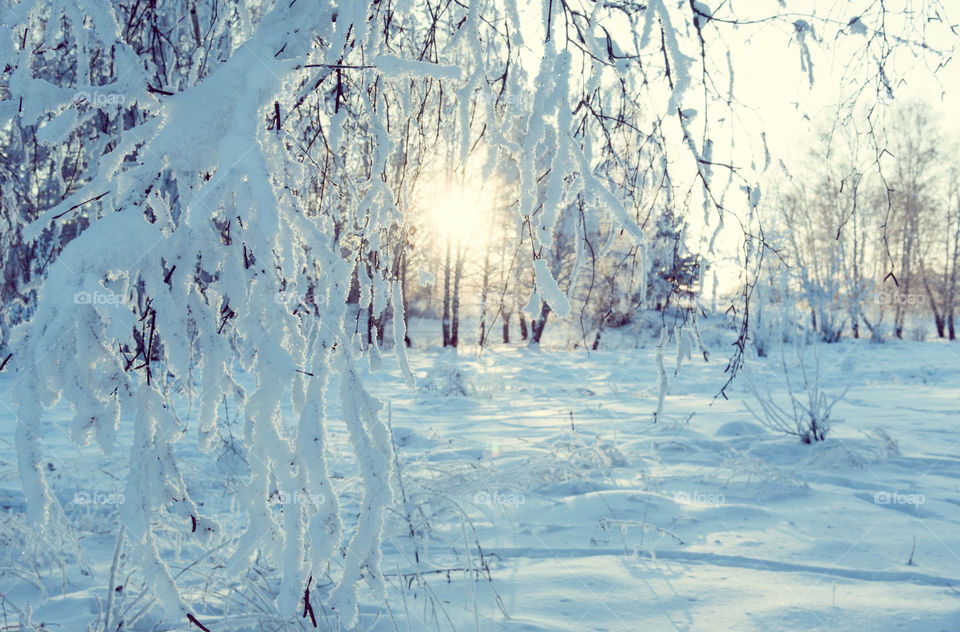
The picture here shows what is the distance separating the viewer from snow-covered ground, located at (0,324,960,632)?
1.93 meters

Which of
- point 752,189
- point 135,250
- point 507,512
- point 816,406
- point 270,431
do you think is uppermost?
point 752,189

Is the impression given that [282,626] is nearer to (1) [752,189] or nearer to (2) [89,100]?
(2) [89,100]

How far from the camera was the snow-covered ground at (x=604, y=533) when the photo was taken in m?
1.93

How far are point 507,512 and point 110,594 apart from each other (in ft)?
5.50

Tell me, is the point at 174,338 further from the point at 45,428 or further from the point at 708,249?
the point at 45,428

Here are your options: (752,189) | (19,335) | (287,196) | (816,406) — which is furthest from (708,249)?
(816,406)

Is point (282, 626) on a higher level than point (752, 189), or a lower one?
lower

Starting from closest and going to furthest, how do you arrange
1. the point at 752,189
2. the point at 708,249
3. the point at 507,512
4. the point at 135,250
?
1. the point at 135,250
2. the point at 752,189
3. the point at 708,249
4. the point at 507,512

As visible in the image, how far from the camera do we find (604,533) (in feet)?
8.93

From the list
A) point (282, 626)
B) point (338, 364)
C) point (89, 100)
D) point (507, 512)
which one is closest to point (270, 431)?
point (338, 364)

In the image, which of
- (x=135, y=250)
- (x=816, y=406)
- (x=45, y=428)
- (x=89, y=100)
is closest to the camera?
(x=135, y=250)

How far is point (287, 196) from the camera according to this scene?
1.07 meters

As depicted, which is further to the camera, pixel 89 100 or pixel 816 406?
pixel 816 406

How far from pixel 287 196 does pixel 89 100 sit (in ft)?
1.20
